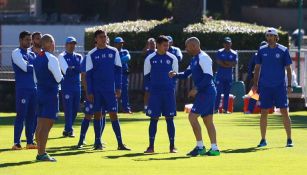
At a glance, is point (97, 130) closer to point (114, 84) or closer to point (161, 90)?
point (114, 84)

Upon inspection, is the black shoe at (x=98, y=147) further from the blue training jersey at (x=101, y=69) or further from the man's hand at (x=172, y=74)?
the man's hand at (x=172, y=74)

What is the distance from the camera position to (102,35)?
1911 centimetres

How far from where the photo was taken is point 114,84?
764 inches

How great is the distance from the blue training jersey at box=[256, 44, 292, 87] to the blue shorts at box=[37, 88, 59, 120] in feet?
15.1

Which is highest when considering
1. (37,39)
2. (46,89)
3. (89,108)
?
(37,39)

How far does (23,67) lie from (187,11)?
17.8 meters

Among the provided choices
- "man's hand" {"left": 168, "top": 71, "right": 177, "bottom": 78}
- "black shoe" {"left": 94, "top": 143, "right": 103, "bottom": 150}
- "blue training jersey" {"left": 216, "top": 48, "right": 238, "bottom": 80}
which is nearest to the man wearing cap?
"blue training jersey" {"left": 216, "top": 48, "right": 238, "bottom": 80}

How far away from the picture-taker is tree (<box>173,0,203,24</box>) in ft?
120

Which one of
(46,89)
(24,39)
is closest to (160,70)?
(24,39)

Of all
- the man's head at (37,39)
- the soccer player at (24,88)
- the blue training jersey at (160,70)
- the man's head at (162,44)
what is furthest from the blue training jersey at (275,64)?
the soccer player at (24,88)

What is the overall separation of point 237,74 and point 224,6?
31.6 meters

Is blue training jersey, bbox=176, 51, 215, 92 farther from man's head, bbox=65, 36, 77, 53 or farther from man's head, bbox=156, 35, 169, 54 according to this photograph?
man's head, bbox=65, 36, 77, 53

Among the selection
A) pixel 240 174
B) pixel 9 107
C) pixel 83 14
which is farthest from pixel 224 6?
pixel 240 174

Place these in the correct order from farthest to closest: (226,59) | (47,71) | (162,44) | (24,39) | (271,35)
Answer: (226,59), (271,35), (24,39), (162,44), (47,71)
